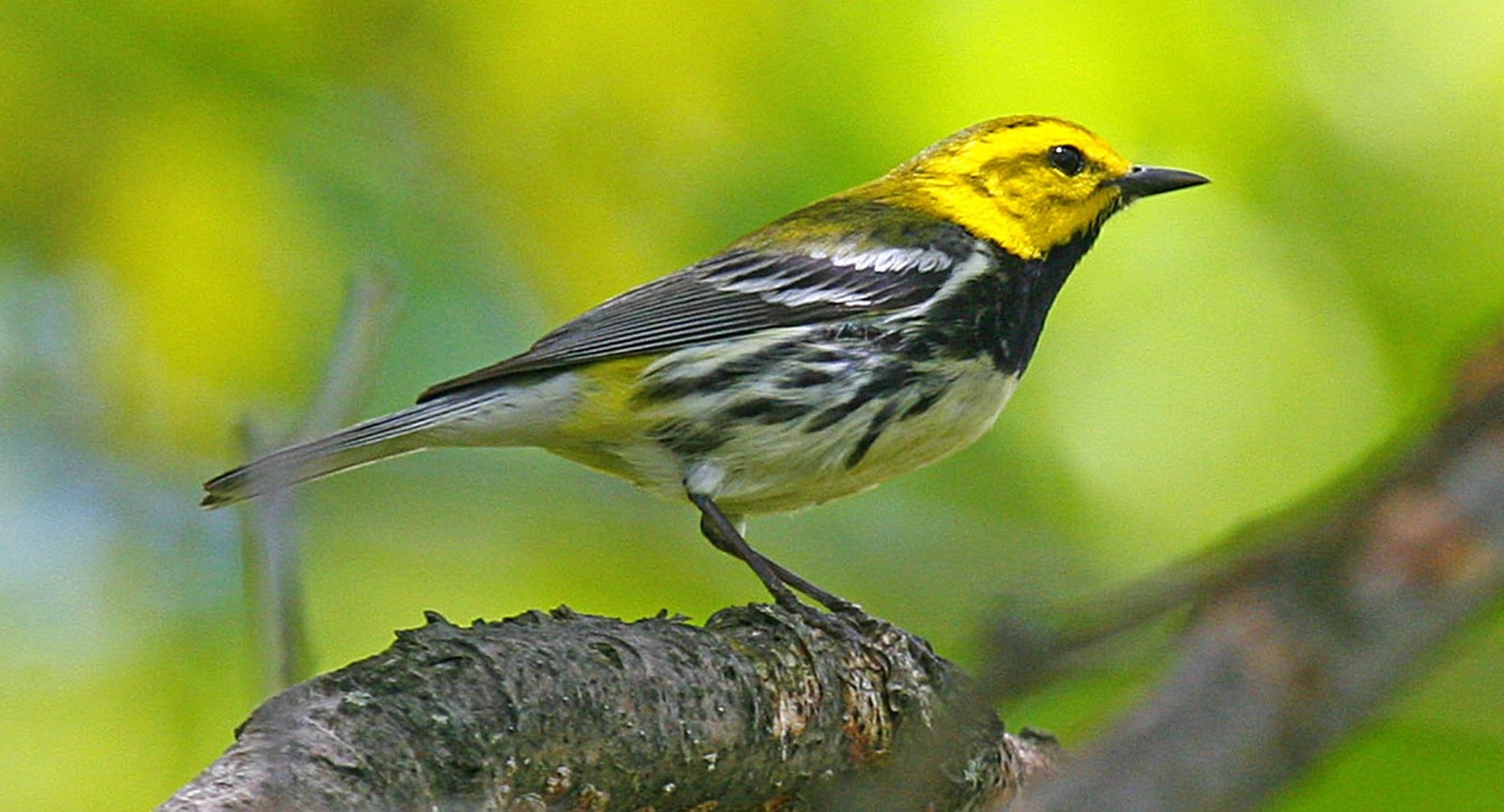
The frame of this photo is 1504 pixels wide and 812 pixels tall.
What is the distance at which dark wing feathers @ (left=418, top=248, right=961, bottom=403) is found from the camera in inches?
187

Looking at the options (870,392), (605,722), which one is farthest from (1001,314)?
(605,722)

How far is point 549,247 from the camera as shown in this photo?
4738 mm

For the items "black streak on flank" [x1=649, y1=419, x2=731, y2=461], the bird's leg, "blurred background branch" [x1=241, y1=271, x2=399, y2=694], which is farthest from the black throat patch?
"blurred background branch" [x1=241, y1=271, x2=399, y2=694]

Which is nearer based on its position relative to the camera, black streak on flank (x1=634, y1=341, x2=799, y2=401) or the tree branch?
the tree branch

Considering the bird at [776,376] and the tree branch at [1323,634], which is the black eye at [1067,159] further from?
the tree branch at [1323,634]

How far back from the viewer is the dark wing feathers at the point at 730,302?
474cm

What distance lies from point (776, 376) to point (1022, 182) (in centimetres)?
131

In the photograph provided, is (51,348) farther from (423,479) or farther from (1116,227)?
(1116,227)

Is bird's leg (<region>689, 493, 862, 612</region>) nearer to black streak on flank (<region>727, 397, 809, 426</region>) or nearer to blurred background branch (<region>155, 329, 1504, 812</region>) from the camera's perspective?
black streak on flank (<region>727, 397, 809, 426</region>)

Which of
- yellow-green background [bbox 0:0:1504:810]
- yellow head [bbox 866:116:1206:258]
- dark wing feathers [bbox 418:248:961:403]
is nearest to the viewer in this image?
yellow-green background [bbox 0:0:1504:810]

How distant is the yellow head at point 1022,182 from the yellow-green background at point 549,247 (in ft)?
0.89

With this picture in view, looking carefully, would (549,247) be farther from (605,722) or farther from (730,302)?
(605,722)

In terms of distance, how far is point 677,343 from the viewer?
4922 mm

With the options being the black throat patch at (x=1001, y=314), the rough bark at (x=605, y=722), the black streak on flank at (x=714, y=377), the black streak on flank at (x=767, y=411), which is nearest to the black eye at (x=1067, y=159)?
the black throat patch at (x=1001, y=314)
